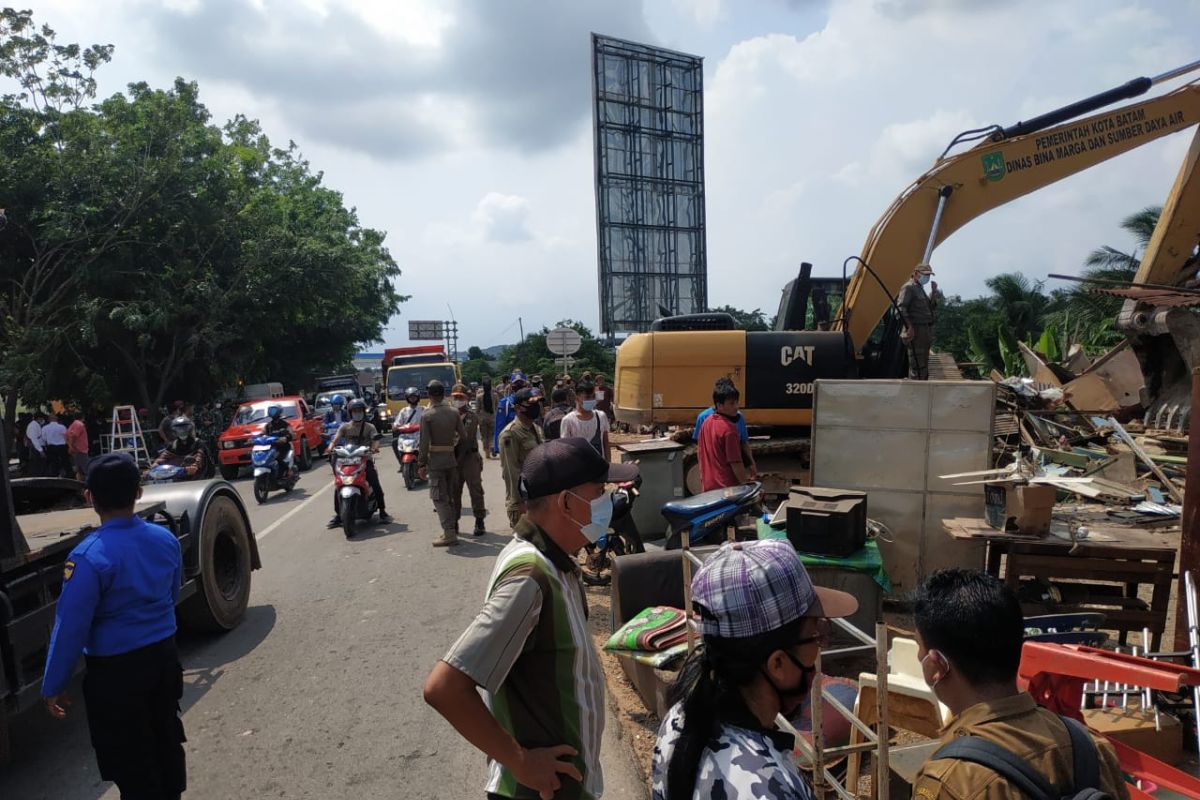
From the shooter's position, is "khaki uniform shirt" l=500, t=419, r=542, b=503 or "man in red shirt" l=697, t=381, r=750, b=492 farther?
"khaki uniform shirt" l=500, t=419, r=542, b=503

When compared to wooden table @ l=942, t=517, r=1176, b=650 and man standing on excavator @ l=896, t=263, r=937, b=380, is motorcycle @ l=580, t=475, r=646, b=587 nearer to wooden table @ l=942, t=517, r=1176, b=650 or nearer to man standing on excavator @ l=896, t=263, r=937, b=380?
wooden table @ l=942, t=517, r=1176, b=650

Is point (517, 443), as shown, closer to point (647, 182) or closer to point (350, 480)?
point (350, 480)

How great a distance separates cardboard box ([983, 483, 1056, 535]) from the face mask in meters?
4.03

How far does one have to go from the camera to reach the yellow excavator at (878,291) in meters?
8.91

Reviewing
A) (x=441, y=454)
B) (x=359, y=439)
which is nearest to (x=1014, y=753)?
(x=441, y=454)

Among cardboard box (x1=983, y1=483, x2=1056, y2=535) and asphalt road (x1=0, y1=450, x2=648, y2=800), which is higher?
cardboard box (x1=983, y1=483, x2=1056, y2=535)

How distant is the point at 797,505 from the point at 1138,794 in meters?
2.89

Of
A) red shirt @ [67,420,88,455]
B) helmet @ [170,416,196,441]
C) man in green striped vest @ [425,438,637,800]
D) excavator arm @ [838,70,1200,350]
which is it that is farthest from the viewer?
red shirt @ [67,420,88,455]

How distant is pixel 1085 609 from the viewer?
201 inches

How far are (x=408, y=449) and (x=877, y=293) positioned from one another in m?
8.03

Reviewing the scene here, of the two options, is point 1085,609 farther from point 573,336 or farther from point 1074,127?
point 573,336

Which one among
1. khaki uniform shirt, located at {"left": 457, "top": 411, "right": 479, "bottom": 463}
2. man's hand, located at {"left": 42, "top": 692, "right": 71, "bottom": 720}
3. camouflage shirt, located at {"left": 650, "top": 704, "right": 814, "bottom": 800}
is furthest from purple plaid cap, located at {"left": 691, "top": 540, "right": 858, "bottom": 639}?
khaki uniform shirt, located at {"left": 457, "top": 411, "right": 479, "bottom": 463}

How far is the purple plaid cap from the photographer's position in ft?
4.84

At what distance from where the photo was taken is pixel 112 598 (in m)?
3.13
